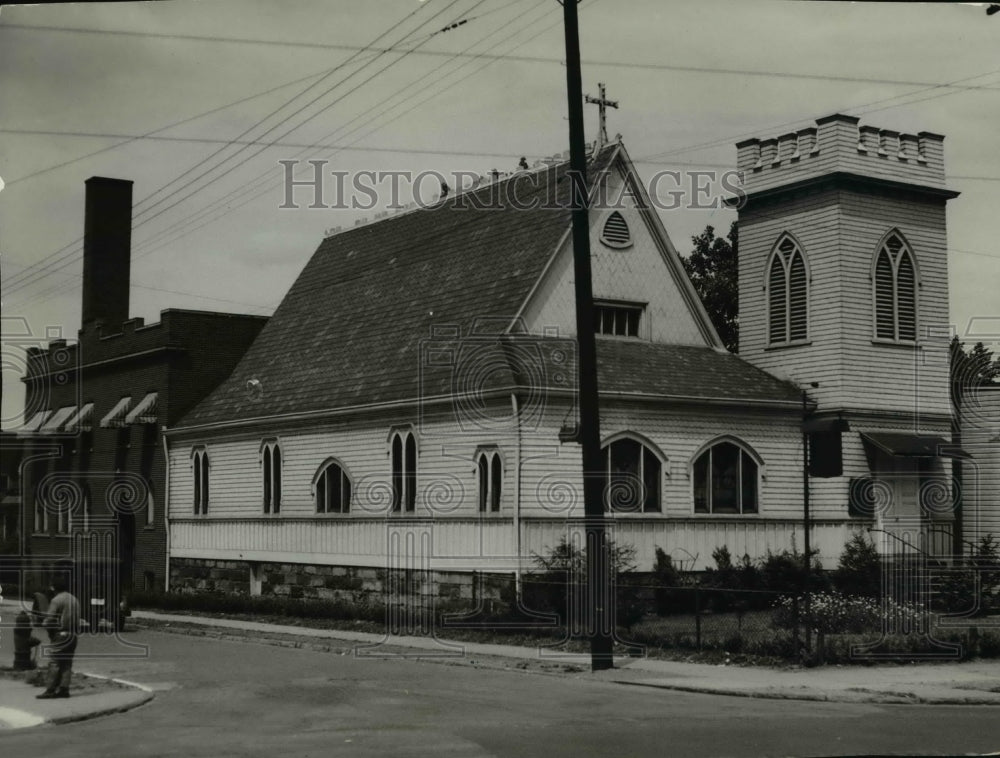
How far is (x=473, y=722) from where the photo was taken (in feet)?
51.0

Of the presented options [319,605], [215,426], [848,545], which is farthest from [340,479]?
[848,545]

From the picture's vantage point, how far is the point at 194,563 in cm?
4072

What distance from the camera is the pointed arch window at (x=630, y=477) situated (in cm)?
3053

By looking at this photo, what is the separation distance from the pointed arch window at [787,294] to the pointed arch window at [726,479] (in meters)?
3.60

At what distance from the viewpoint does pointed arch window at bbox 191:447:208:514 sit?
1593 inches

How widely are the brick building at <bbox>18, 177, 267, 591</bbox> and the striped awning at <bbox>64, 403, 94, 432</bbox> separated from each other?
0.03 meters

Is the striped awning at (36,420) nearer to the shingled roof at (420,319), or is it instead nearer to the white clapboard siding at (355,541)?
the white clapboard siding at (355,541)

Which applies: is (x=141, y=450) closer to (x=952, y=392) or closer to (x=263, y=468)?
(x=263, y=468)

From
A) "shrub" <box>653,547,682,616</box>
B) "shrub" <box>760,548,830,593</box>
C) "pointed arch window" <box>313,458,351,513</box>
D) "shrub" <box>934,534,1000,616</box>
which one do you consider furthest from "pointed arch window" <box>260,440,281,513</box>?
"shrub" <box>934,534,1000,616</box>

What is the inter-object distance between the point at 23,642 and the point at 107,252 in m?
28.4

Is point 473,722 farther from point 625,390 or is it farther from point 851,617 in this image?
point 625,390

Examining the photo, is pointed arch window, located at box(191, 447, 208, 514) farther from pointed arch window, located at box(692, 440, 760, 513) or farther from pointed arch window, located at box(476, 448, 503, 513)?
pointed arch window, located at box(692, 440, 760, 513)

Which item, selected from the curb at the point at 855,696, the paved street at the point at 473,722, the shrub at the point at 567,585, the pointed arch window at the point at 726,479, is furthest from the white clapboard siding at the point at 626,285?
the curb at the point at 855,696

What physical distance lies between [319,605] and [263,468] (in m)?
5.61
